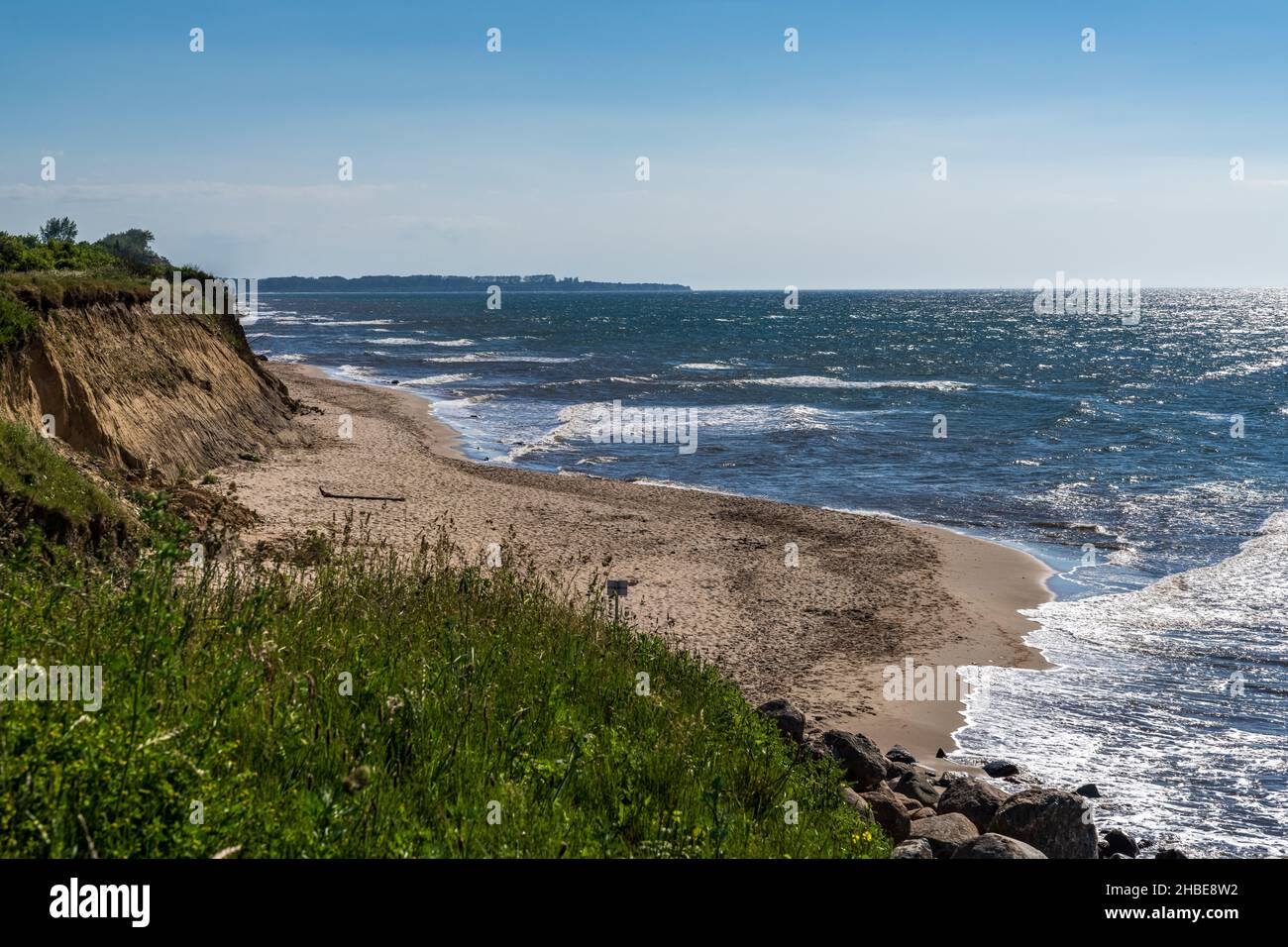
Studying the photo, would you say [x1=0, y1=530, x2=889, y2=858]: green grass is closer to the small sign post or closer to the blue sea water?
the small sign post

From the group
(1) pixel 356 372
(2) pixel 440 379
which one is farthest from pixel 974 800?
(1) pixel 356 372

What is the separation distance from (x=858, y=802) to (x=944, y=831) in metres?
0.84

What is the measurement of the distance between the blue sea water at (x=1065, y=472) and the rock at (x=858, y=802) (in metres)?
3.26

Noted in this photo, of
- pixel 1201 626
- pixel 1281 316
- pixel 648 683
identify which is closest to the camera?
pixel 648 683

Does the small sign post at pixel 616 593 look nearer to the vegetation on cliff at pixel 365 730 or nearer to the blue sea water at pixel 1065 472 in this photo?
the vegetation on cliff at pixel 365 730

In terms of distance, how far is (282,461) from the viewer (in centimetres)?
2519

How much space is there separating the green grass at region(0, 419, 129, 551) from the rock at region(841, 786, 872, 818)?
813cm

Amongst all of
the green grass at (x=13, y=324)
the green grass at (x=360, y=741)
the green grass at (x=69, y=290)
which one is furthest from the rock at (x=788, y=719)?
the green grass at (x=69, y=290)

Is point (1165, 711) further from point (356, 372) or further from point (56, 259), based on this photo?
point (356, 372)

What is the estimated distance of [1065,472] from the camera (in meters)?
31.6

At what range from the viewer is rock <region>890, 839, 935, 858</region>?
25.9 feet

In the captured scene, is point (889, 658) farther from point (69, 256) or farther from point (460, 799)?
point (69, 256)
